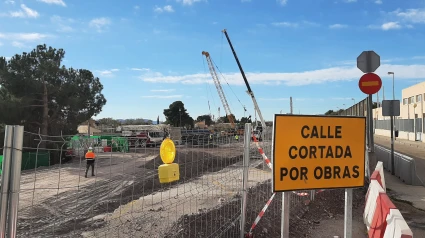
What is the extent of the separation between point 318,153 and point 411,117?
182ft

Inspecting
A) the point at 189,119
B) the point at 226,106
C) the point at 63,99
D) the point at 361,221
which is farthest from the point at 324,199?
the point at 189,119

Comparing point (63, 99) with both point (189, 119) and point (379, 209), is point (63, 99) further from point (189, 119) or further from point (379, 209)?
point (189, 119)

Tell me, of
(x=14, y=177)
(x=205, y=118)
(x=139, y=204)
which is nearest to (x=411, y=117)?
(x=139, y=204)

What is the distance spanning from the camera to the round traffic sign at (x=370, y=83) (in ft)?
29.8

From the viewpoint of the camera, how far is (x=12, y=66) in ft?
102

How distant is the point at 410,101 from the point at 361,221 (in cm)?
5424

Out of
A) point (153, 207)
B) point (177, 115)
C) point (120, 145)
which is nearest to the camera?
point (120, 145)

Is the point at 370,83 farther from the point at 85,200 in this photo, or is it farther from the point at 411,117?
the point at 411,117

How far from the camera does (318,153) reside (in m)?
3.67

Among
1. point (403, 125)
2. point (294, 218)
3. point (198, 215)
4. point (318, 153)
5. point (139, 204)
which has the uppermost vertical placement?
point (403, 125)

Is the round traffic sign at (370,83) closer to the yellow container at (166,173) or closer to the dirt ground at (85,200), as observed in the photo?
the dirt ground at (85,200)

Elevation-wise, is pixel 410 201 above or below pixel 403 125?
below

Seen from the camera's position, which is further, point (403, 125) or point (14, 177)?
point (403, 125)

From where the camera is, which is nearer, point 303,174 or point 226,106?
point 303,174
